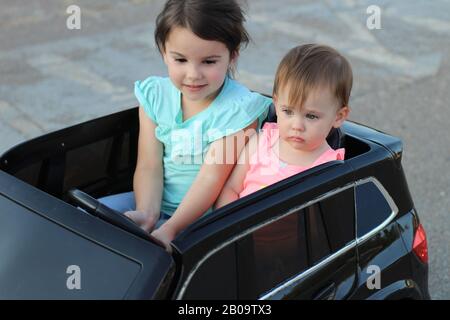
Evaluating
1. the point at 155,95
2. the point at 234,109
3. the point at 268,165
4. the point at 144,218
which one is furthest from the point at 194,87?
the point at 144,218

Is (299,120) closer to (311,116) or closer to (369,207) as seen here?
(311,116)

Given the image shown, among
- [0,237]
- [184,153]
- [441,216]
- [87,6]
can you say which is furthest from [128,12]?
[0,237]

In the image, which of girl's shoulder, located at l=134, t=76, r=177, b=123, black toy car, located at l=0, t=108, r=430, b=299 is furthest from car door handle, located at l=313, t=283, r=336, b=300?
girl's shoulder, located at l=134, t=76, r=177, b=123

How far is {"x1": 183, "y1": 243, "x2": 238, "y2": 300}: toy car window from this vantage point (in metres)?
2.24

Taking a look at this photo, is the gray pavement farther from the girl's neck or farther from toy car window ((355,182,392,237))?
the girl's neck

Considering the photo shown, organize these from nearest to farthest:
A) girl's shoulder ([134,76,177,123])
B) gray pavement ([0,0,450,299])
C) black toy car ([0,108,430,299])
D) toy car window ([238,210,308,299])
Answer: black toy car ([0,108,430,299]) < toy car window ([238,210,308,299]) < girl's shoulder ([134,76,177,123]) < gray pavement ([0,0,450,299])

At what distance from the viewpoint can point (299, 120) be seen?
2789 mm

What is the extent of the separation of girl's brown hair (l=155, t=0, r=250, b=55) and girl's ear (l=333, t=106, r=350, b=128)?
0.54m

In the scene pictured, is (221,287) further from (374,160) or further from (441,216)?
(441,216)

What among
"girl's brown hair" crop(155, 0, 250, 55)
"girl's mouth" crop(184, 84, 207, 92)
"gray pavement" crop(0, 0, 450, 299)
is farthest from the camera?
"gray pavement" crop(0, 0, 450, 299)

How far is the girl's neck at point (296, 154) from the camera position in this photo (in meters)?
2.92

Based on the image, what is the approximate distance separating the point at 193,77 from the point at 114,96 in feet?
12.7

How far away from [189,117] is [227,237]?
1.02 m

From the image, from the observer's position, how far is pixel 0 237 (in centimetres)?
247
